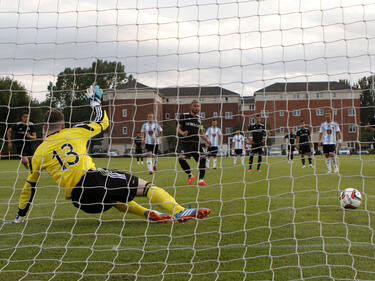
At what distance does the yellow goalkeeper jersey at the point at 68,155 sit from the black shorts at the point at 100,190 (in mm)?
90

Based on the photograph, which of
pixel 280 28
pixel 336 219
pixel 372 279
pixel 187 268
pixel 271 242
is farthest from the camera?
pixel 336 219

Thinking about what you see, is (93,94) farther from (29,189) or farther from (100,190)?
(29,189)

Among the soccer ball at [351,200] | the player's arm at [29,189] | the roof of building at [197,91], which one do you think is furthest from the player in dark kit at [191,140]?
the player's arm at [29,189]

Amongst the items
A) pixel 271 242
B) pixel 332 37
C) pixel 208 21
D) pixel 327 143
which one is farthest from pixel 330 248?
pixel 327 143

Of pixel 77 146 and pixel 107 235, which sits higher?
pixel 77 146

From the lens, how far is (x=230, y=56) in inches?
172

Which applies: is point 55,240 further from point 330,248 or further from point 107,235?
point 330,248

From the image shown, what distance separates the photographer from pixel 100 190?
421 centimetres

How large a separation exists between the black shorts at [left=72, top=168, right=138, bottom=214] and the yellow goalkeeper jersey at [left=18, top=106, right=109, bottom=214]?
9 cm

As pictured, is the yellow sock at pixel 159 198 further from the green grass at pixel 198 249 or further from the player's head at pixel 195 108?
the player's head at pixel 195 108

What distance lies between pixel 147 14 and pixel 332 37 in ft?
6.82

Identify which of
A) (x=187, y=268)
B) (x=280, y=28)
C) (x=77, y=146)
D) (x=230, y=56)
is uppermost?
(x=280, y=28)

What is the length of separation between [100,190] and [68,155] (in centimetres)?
52

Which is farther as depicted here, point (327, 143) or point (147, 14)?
point (327, 143)
